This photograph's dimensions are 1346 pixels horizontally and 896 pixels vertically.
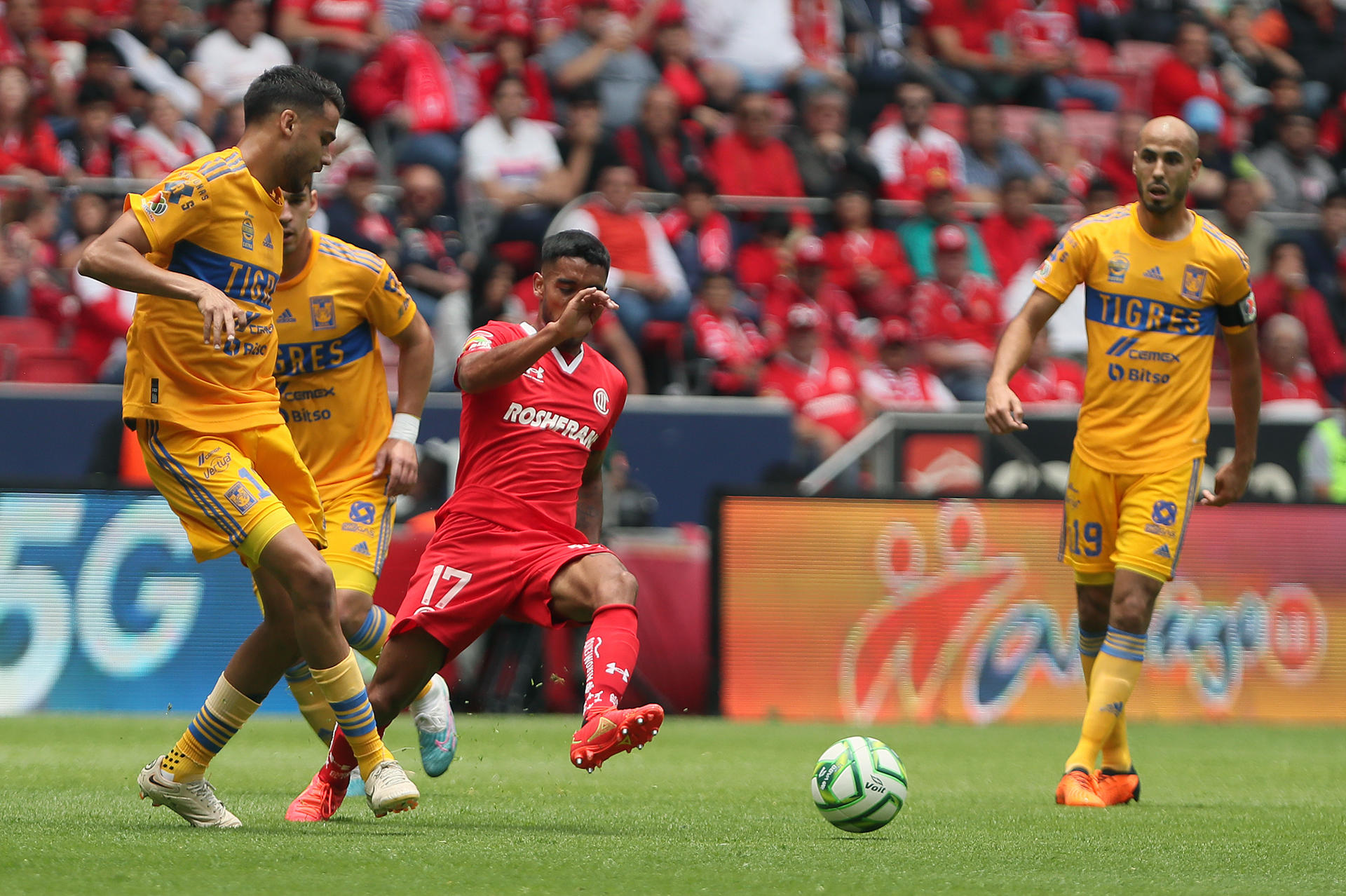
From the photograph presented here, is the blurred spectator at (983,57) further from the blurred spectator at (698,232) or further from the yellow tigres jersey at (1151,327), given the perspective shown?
the yellow tigres jersey at (1151,327)

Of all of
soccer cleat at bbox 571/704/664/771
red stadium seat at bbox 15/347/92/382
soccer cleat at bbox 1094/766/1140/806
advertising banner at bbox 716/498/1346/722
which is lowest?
advertising banner at bbox 716/498/1346/722

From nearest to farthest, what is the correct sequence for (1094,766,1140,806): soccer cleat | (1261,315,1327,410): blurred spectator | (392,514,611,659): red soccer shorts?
(392,514,611,659): red soccer shorts → (1094,766,1140,806): soccer cleat → (1261,315,1327,410): blurred spectator

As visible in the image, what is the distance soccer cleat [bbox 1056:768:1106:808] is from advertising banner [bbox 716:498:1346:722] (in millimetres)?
4651

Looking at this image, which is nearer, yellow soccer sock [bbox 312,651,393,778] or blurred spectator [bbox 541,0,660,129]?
yellow soccer sock [bbox 312,651,393,778]

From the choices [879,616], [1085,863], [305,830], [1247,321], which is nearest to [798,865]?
[1085,863]

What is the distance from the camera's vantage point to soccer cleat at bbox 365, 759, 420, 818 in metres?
5.43

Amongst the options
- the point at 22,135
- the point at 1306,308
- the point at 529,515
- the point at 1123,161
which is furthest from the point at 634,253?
the point at 529,515

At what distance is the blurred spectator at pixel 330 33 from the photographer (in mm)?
15125

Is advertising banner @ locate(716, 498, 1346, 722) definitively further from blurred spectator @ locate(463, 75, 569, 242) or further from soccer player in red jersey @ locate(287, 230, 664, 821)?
soccer player in red jersey @ locate(287, 230, 664, 821)

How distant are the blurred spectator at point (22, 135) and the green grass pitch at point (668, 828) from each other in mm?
5712

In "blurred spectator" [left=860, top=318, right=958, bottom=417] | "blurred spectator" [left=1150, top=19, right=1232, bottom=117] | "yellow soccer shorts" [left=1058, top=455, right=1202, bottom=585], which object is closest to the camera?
"yellow soccer shorts" [left=1058, top=455, right=1202, bottom=585]

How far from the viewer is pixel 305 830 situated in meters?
5.46

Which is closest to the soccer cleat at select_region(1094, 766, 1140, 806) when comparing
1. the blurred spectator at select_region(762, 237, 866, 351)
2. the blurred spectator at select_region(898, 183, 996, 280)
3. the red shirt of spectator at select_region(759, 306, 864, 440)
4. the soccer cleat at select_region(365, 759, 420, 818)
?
the soccer cleat at select_region(365, 759, 420, 818)

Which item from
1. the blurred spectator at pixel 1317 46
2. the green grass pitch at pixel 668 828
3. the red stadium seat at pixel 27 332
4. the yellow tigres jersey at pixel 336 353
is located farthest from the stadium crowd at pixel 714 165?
the yellow tigres jersey at pixel 336 353
